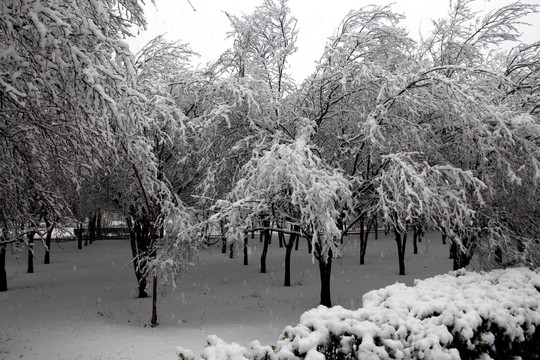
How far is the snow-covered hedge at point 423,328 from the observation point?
3.45 meters

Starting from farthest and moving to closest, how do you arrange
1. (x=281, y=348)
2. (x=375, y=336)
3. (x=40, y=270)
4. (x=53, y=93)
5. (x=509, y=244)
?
(x=40, y=270), (x=509, y=244), (x=53, y=93), (x=375, y=336), (x=281, y=348)

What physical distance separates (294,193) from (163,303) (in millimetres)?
7668

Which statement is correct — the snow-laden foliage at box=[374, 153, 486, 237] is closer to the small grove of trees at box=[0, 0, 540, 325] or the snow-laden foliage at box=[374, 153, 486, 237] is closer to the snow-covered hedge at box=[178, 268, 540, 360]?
the small grove of trees at box=[0, 0, 540, 325]

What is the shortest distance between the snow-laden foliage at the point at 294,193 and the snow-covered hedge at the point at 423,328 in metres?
2.58

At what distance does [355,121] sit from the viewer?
12.9 meters

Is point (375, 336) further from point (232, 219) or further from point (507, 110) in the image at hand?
point (507, 110)

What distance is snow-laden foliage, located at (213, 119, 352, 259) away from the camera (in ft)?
26.9

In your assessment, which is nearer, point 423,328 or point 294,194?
point 423,328

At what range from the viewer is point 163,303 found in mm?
13039

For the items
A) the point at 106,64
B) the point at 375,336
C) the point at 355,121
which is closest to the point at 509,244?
the point at 355,121

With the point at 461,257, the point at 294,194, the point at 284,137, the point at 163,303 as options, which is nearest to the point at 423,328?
the point at 294,194

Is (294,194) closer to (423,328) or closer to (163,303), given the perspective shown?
→ (423,328)

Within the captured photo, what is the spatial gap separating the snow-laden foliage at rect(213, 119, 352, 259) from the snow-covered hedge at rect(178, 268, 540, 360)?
8.47 ft

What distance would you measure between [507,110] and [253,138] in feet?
23.6
